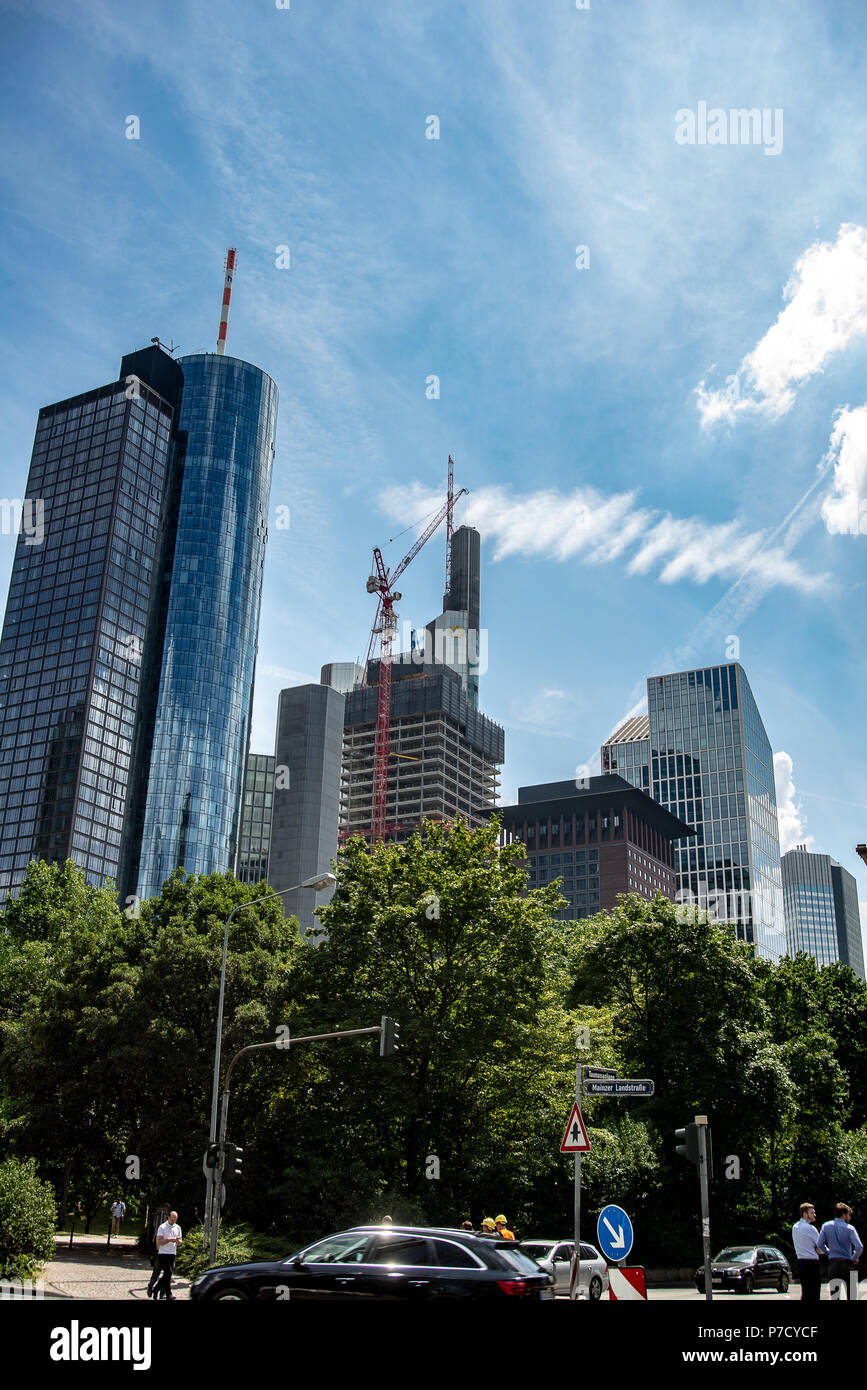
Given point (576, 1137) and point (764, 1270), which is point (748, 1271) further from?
point (576, 1137)

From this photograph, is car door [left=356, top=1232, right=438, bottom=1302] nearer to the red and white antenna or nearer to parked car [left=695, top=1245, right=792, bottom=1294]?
parked car [left=695, top=1245, right=792, bottom=1294]

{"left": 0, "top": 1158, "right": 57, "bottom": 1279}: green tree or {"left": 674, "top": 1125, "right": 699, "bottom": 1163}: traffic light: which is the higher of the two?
{"left": 674, "top": 1125, "right": 699, "bottom": 1163}: traffic light

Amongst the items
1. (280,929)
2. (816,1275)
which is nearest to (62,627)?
(280,929)

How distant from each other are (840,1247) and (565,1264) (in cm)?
1114

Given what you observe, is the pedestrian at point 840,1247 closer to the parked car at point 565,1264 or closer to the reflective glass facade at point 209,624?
the parked car at point 565,1264

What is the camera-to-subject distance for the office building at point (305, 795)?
184 metres

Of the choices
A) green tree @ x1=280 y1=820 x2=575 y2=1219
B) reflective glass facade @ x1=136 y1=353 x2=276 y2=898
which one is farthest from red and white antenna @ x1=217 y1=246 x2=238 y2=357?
green tree @ x1=280 y1=820 x2=575 y2=1219

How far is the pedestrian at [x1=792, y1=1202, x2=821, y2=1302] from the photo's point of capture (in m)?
14.9

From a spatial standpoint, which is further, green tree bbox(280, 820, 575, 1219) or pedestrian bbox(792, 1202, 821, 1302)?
green tree bbox(280, 820, 575, 1219)

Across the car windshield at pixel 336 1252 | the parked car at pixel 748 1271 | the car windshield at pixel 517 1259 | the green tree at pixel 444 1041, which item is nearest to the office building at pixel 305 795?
the green tree at pixel 444 1041

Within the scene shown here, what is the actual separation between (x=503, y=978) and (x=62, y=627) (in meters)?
148

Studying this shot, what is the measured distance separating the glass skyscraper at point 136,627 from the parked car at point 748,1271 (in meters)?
137

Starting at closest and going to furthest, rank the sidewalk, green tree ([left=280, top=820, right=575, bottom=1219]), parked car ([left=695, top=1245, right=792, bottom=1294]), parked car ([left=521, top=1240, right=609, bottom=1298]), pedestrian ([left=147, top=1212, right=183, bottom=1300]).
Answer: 1. pedestrian ([left=147, top=1212, right=183, bottom=1300])
2. parked car ([left=521, top=1240, right=609, bottom=1298])
3. the sidewalk
4. parked car ([left=695, top=1245, right=792, bottom=1294])
5. green tree ([left=280, top=820, right=575, bottom=1219])
